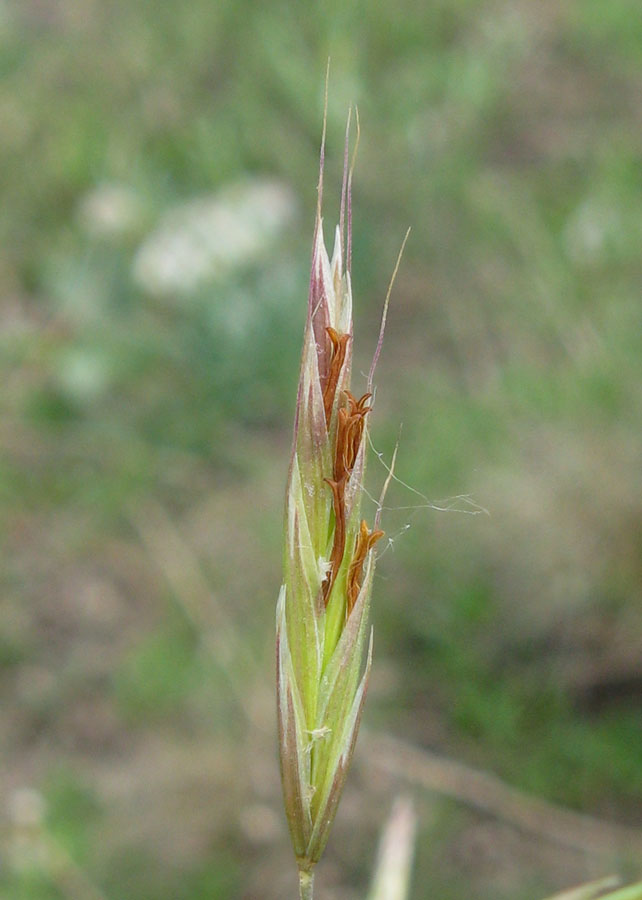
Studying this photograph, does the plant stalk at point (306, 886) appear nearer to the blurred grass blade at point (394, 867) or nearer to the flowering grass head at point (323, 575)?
the flowering grass head at point (323, 575)

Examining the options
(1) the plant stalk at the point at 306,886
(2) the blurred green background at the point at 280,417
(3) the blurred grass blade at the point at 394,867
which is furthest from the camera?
(2) the blurred green background at the point at 280,417

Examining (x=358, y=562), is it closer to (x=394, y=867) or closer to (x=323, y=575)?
(x=323, y=575)

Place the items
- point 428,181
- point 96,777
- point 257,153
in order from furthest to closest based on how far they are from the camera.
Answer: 1. point 257,153
2. point 428,181
3. point 96,777

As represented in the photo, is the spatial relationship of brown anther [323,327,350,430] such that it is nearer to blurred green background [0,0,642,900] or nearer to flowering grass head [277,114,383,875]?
flowering grass head [277,114,383,875]

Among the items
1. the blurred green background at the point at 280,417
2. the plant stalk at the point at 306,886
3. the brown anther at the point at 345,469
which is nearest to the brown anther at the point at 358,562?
the brown anther at the point at 345,469

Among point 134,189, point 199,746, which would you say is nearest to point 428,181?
point 134,189

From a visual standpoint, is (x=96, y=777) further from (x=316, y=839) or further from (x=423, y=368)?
(x=316, y=839)

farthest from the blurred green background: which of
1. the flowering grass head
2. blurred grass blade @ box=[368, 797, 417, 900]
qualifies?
the flowering grass head
